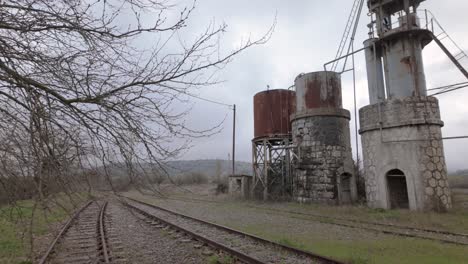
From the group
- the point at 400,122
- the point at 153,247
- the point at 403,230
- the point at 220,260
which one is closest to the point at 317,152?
the point at 400,122

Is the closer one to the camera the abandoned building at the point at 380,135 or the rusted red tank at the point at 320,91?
the abandoned building at the point at 380,135

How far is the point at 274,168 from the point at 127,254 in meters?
16.8

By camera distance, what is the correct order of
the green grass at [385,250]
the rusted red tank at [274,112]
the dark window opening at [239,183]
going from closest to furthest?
the green grass at [385,250] < the rusted red tank at [274,112] < the dark window opening at [239,183]

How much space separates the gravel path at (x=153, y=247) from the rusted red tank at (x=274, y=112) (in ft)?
44.8

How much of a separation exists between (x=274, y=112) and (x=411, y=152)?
34.6 feet

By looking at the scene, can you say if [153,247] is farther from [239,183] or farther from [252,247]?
[239,183]

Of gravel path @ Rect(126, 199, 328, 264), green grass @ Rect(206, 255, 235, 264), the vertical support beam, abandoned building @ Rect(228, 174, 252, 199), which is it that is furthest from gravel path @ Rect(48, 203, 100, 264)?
abandoned building @ Rect(228, 174, 252, 199)

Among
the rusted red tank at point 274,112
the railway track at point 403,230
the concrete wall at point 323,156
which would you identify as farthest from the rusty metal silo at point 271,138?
the railway track at point 403,230

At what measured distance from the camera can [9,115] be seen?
3770 mm

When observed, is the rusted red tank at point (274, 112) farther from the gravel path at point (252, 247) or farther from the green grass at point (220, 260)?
the green grass at point (220, 260)

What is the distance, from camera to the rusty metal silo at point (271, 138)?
74.1 ft

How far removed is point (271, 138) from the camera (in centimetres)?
2319

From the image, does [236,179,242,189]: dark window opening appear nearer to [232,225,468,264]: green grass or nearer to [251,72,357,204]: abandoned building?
[251,72,357,204]: abandoned building

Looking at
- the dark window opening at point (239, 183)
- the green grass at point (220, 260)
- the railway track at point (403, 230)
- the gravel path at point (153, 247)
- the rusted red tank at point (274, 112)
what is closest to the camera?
the green grass at point (220, 260)
